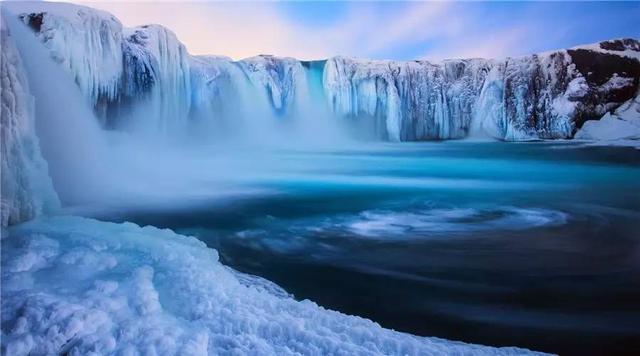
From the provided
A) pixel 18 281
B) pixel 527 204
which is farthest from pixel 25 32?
pixel 527 204

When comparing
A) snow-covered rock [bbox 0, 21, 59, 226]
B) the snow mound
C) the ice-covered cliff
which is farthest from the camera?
the ice-covered cliff

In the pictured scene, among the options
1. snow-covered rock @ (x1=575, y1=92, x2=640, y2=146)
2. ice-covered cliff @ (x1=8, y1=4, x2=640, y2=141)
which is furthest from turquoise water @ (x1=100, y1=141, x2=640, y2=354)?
ice-covered cliff @ (x1=8, y1=4, x2=640, y2=141)

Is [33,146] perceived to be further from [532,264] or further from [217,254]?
[532,264]

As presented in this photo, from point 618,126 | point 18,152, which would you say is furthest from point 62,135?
point 618,126

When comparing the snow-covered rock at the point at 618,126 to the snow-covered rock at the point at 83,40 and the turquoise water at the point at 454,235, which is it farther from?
the snow-covered rock at the point at 83,40

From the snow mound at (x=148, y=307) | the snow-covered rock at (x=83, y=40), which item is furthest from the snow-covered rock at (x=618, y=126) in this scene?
the snow-covered rock at (x=83, y=40)

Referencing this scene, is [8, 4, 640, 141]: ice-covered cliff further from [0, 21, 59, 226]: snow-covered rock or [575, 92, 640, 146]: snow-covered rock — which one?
[0, 21, 59, 226]: snow-covered rock

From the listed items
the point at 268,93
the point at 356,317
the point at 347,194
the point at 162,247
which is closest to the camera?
the point at 356,317
